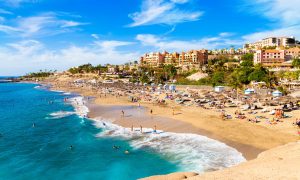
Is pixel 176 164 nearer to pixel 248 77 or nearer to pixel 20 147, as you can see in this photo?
pixel 20 147

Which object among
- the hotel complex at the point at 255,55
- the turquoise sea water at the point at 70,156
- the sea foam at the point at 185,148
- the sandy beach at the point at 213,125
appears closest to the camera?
the turquoise sea water at the point at 70,156

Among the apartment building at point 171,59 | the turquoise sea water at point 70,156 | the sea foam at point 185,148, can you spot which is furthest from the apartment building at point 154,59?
the sea foam at point 185,148

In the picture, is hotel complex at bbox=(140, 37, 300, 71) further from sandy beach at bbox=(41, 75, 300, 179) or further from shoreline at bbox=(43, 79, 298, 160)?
shoreline at bbox=(43, 79, 298, 160)

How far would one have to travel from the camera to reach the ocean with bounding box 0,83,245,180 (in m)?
20.9

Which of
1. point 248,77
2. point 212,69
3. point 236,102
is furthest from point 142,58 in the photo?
point 236,102

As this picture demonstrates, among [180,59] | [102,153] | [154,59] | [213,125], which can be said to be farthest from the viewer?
[154,59]

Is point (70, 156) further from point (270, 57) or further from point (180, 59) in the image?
point (180, 59)

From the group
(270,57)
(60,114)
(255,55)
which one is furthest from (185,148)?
(255,55)

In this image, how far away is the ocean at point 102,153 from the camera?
2086 cm

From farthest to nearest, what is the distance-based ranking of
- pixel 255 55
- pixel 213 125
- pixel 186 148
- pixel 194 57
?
pixel 194 57
pixel 255 55
pixel 213 125
pixel 186 148

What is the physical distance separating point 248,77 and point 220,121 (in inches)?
1495

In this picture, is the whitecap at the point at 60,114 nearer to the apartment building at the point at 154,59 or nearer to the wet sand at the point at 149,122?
the wet sand at the point at 149,122

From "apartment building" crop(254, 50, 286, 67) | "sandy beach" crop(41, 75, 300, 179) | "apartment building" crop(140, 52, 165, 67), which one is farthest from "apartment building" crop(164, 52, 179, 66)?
"sandy beach" crop(41, 75, 300, 179)

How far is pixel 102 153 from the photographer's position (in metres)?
25.1
